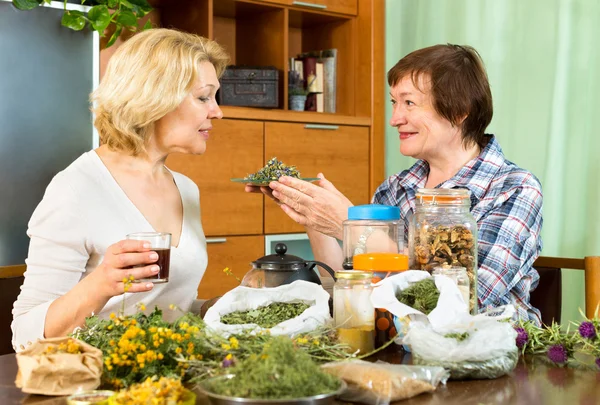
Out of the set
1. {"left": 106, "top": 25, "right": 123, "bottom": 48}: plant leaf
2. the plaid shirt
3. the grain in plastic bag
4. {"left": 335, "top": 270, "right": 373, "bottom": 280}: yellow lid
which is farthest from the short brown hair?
{"left": 106, "top": 25, "right": 123, "bottom": 48}: plant leaf

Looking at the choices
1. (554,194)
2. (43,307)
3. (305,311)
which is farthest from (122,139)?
(554,194)

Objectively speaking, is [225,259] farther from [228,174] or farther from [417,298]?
[417,298]

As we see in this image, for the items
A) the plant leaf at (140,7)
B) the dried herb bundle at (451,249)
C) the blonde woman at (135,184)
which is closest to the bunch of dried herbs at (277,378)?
the dried herb bundle at (451,249)

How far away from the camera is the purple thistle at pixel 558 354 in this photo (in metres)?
1.39

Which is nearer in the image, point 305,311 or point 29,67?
point 305,311

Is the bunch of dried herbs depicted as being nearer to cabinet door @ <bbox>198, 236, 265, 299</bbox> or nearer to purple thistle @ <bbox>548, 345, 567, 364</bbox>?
purple thistle @ <bbox>548, 345, 567, 364</bbox>

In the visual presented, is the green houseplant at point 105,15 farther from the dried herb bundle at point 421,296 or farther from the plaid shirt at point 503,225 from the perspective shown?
the dried herb bundle at point 421,296

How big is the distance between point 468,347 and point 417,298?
0.18 metres

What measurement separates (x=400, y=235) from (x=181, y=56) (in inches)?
36.4

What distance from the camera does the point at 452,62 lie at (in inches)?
91.6

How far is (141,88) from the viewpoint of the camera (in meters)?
2.29

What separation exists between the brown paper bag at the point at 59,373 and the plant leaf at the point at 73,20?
7.36ft

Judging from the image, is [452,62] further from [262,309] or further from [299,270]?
[262,309]

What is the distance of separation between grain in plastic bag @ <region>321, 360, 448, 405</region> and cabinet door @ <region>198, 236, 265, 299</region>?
2434mm
